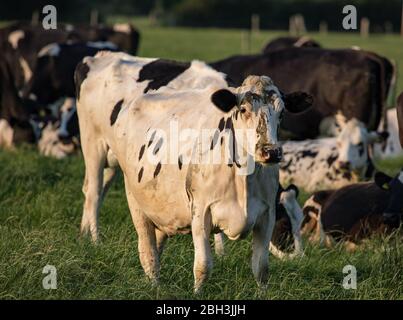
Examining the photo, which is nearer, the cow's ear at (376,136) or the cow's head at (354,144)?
the cow's head at (354,144)

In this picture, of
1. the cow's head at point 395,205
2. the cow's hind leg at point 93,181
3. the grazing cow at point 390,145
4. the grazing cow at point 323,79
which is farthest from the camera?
the grazing cow at point 390,145

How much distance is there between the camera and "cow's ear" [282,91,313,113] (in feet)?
24.0

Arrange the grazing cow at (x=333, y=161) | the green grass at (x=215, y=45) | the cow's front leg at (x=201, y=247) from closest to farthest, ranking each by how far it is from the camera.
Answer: the cow's front leg at (x=201, y=247) → the grazing cow at (x=333, y=161) → the green grass at (x=215, y=45)

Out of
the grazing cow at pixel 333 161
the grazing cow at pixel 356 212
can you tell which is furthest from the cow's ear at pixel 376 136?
the grazing cow at pixel 356 212

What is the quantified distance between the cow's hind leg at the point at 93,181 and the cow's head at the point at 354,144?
558 centimetres

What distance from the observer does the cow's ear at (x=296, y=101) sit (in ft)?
24.0

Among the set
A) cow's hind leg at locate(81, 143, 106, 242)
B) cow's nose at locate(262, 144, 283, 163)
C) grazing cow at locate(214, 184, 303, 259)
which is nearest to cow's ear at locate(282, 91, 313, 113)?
cow's nose at locate(262, 144, 283, 163)

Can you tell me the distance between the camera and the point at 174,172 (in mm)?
7625

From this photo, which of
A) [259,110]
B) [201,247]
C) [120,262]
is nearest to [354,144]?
[120,262]

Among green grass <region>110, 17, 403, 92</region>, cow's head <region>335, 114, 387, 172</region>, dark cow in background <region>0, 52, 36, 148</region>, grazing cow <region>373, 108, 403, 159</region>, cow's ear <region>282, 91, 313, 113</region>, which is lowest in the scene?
green grass <region>110, 17, 403, 92</region>

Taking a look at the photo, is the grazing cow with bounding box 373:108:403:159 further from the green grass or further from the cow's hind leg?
the green grass

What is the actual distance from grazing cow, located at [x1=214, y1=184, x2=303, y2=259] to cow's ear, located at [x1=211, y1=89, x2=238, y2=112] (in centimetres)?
231

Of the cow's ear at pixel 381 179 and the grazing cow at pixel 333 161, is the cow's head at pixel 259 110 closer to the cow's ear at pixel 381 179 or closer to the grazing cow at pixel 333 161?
the cow's ear at pixel 381 179

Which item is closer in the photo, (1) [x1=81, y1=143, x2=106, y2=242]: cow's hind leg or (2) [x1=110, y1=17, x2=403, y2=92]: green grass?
(1) [x1=81, y1=143, x2=106, y2=242]: cow's hind leg
